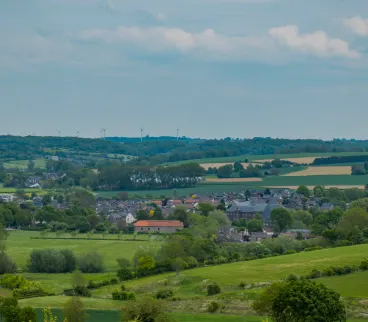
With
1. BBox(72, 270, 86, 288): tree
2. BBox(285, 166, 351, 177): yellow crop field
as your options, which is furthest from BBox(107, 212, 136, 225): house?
BBox(285, 166, 351, 177): yellow crop field

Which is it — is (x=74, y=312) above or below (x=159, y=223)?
above

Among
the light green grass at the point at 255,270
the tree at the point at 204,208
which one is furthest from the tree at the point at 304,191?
the light green grass at the point at 255,270

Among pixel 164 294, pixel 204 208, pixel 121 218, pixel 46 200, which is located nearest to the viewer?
pixel 164 294

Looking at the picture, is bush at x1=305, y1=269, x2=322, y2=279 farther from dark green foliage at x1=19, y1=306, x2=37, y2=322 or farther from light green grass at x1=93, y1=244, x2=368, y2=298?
dark green foliage at x1=19, y1=306, x2=37, y2=322

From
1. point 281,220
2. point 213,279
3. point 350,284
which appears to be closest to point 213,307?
point 213,279

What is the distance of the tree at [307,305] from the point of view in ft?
136

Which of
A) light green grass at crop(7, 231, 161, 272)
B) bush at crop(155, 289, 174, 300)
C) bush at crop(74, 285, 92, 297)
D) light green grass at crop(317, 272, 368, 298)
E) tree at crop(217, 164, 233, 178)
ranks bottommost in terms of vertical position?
light green grass at crop(7, 231, 161, 272)

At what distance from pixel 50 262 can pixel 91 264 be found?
12.1ft

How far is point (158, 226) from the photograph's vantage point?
105 m

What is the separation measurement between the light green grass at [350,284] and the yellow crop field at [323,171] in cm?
11013

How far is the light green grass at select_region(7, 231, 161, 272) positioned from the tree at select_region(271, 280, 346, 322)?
34.3 meters

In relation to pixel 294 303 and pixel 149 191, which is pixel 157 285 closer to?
pixel 294 303

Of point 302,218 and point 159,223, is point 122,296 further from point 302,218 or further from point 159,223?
point 302,218

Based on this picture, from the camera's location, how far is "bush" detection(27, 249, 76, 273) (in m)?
74.1
